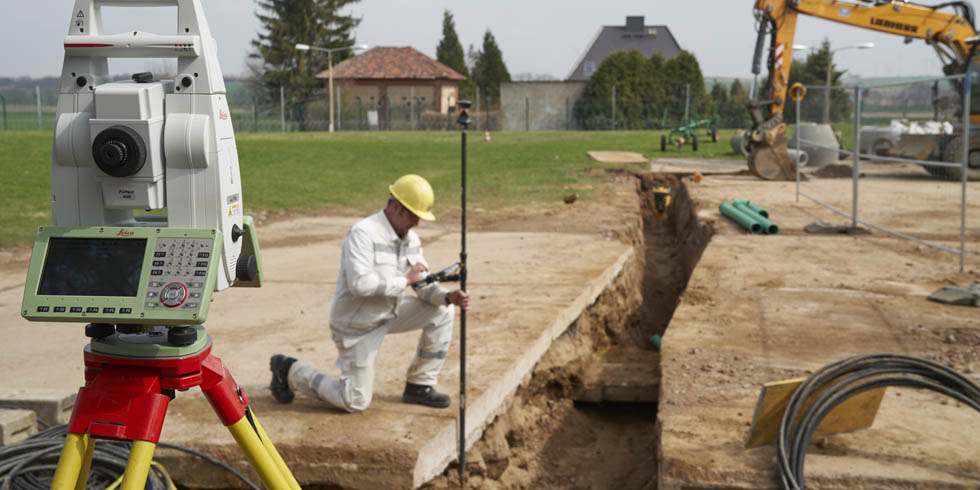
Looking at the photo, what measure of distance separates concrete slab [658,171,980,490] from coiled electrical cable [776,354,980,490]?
0.15 metres

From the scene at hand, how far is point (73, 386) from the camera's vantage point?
548cm

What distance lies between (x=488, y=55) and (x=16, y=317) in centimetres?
6002

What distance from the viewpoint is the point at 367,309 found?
4.91 meters

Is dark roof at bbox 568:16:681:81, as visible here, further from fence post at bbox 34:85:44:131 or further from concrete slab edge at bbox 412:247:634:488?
concrete slab edge at bbox 412:247:634:488

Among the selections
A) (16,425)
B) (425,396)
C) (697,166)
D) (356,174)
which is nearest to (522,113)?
(697,166)

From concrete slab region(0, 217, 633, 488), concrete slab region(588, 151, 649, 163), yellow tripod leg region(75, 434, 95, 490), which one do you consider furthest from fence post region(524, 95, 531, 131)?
yellow tripod leg region(75, 434, 95, 490)

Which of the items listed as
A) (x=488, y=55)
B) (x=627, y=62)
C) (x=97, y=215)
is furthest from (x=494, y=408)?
(x=488, y=55)

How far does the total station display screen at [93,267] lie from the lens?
238cm

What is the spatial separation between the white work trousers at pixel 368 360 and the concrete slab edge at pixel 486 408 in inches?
13.8

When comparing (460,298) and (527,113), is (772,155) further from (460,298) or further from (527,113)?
(527,113)

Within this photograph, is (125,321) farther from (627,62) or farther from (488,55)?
(488,55)

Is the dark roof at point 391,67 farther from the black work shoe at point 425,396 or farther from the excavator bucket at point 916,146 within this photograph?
the black work shoe at point 425,396

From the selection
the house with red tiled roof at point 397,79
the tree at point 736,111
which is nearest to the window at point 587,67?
the house with red tiled roof at point 397,79

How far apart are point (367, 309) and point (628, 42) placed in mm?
76478
